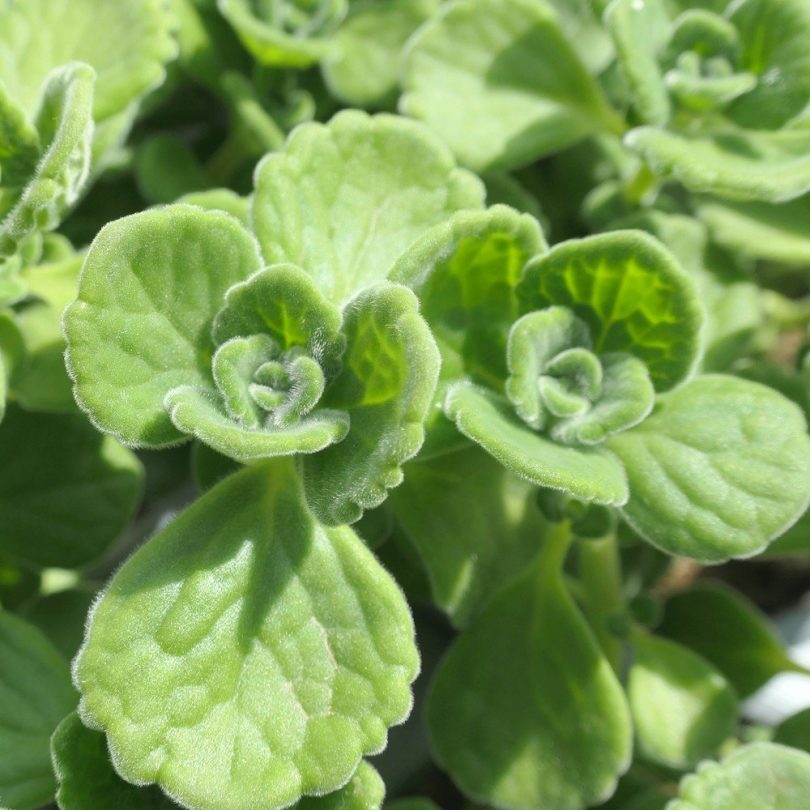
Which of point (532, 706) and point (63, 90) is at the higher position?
point (63, 90)

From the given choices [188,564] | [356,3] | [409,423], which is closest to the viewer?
[409,423]

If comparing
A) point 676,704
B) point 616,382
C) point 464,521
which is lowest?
point 676,704

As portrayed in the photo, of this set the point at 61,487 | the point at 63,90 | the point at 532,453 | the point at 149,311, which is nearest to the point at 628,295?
the point at 532,453

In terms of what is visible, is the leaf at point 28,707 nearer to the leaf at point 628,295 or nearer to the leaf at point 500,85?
the leaf at point 628,295

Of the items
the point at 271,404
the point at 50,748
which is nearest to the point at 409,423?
the point at 271,404

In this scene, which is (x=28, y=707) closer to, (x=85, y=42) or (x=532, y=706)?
(x=532, y=706)

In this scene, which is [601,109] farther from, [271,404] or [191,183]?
[271,404]
